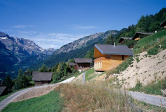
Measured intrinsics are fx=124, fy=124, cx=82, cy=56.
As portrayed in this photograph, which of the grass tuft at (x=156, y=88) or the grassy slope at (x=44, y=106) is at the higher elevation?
the grass tuft at (x=156, y=88)

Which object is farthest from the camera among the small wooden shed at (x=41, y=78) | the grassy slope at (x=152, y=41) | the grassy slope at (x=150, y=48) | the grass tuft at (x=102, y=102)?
the small wooden shed at (x=41, y=78)

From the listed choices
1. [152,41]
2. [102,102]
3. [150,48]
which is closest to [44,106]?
[102,102]

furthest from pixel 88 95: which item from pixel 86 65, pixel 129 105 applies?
pixel 86 65

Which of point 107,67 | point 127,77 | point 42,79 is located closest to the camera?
point 127,77

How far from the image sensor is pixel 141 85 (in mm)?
10203

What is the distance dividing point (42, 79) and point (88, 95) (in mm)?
54103

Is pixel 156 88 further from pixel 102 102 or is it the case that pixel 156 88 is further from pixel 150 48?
pixel 150 48

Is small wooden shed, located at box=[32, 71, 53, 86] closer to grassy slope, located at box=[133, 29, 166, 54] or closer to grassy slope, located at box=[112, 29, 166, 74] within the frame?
grassy slope, located at box=[133, 29, 166, 54]

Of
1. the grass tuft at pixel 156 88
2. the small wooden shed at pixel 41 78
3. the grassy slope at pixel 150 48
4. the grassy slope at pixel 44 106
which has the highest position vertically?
the grassy slope at pixel 150 48

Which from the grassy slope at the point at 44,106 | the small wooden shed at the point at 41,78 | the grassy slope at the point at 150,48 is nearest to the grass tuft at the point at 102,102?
the grassy slope at the point at 44,106

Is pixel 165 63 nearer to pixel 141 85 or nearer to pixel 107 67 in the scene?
pixel 141 85

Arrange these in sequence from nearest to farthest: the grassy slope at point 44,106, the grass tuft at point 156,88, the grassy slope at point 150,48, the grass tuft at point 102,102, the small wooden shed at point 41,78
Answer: the grass tuft at point 102,102 < the grass tuft at point 156,88 < the grassy slope at point 44,106 < the grassy slope at point 150,48 < the small wooden shed at point 41,78

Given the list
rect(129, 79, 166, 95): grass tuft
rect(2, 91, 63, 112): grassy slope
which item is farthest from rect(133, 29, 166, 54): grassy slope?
rect(2, 91, 63, 112): grassy slope

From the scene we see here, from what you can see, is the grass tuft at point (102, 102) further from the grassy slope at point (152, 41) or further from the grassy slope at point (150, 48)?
the grassy slope at point (152, 41)
